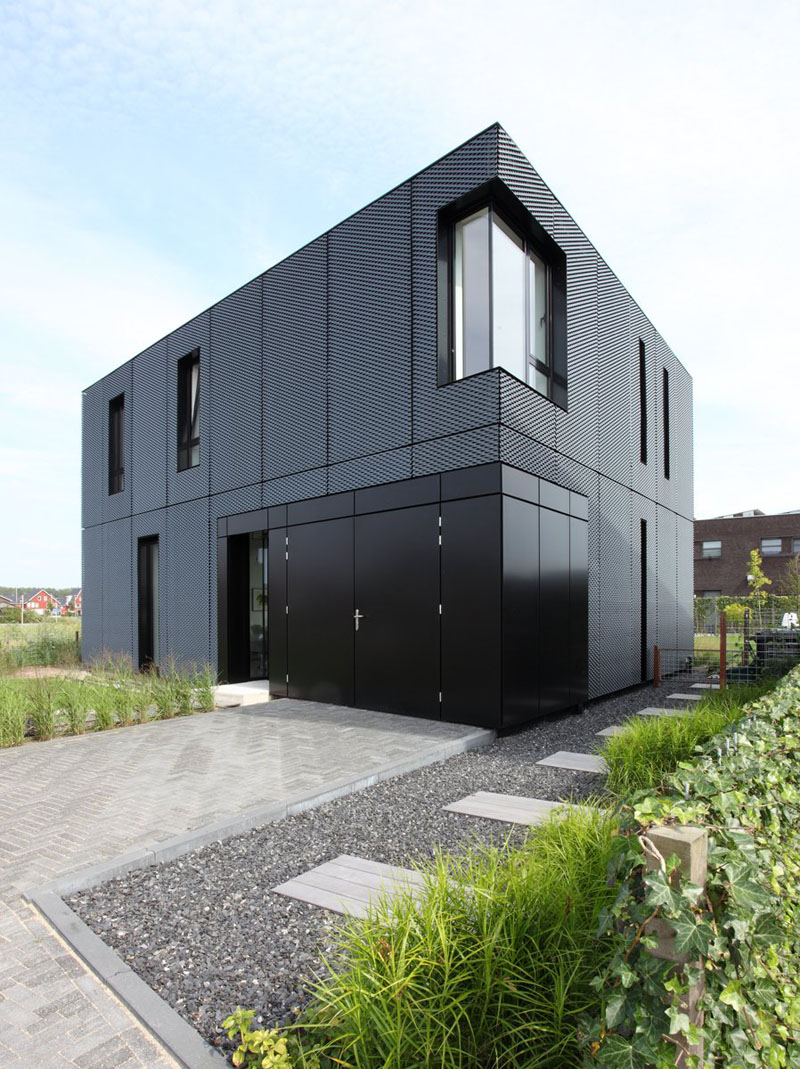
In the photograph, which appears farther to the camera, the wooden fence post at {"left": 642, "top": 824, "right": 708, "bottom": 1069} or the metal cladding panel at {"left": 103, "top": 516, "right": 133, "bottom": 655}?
the metal cladding panel at {"left": 103, "top": 516, "right": 133, "bottom": 655}

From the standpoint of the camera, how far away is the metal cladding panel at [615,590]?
10.1 metres

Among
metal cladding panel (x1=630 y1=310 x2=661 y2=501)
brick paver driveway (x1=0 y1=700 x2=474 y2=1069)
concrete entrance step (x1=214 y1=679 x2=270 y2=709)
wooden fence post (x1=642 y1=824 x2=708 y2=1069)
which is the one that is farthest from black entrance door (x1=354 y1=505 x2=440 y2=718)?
wooden fence post (x1=642 y1=824 x2=708 y2=1069)

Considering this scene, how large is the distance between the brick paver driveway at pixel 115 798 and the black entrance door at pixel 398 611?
36 centimetres

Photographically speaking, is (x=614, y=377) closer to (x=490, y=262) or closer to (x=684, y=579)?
(x=490, y=262)

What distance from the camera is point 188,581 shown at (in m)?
12.1

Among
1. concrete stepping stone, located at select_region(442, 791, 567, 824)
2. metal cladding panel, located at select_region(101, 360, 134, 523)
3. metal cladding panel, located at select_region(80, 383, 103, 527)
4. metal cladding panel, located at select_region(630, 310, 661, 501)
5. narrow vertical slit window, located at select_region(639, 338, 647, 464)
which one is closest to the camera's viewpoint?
concrete stepping stone, located at select_region(442, 791, 567, 824)

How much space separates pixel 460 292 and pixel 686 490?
9906mm

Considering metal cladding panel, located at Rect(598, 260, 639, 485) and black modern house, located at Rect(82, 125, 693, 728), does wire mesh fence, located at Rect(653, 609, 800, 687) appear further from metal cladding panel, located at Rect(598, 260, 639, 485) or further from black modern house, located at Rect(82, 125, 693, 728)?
metal cladding panel, located at Rect(598, 260, 639, 485)

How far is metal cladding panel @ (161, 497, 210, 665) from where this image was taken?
457 inches

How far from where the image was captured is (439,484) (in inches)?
299

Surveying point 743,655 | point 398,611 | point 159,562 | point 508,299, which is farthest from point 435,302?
point 159,562

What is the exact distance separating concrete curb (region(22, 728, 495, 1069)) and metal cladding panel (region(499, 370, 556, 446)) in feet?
12.9

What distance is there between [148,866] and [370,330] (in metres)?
6.82

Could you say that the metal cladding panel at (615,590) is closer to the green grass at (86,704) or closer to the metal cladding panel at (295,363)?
the metal cladding panel at (295,363)
